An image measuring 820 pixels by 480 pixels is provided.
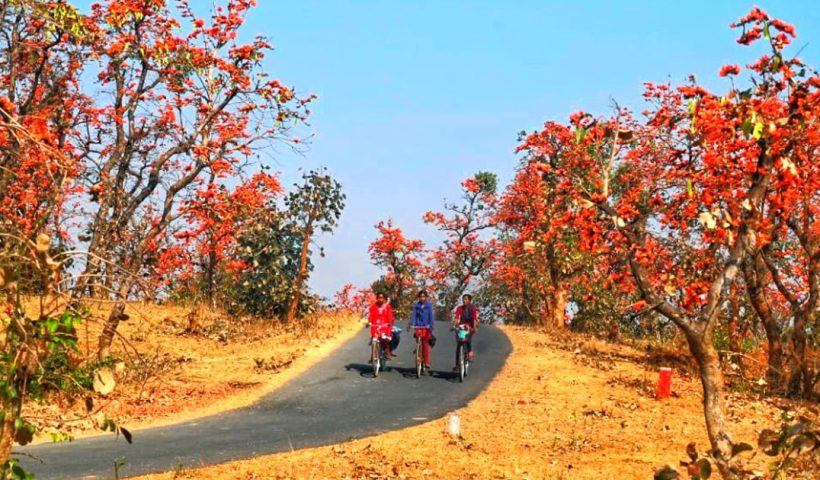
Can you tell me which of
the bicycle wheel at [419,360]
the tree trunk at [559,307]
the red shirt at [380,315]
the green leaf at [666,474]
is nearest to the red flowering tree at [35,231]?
the green leaf at [666,474]

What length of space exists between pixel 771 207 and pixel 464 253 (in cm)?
2769

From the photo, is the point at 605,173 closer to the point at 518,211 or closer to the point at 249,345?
the point at 249,345

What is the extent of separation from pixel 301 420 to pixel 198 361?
7.16 meters

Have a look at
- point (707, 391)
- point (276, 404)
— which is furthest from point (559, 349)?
point (707, 391)

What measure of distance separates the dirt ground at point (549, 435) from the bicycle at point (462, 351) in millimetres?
913

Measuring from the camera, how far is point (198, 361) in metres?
21.6

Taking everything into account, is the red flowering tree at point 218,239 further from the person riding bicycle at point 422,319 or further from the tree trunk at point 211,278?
the person riding bicycle at point 422,319

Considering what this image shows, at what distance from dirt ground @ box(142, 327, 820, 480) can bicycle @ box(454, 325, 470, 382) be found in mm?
913

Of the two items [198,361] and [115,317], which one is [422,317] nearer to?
[198,361]

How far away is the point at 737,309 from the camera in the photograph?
2312 cm

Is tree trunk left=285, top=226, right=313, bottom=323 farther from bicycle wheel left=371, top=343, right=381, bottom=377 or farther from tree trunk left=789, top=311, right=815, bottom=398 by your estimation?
tree trunk left=789, top=311, right=815, bottom=398

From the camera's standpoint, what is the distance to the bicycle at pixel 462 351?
64.8 ft

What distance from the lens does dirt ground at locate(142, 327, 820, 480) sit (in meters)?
11.2

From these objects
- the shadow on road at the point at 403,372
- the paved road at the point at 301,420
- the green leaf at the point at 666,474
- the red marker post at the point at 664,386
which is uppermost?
the green leaf at the point at 666,474
